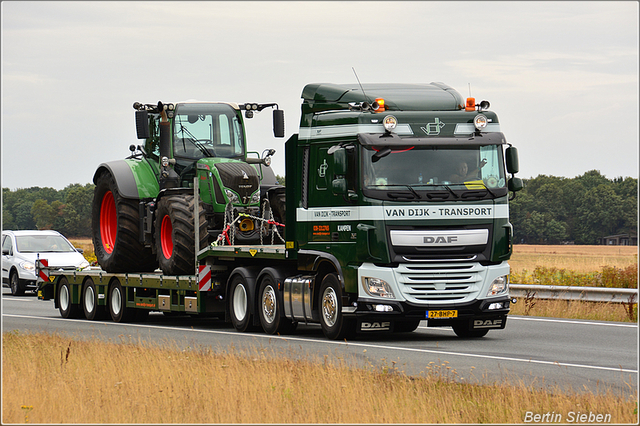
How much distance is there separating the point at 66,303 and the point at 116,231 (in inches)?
131

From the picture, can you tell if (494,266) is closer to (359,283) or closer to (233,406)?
(359,283)

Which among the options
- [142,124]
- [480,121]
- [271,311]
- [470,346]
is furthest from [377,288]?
[142,124]

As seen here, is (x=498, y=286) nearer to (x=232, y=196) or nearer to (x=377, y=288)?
(x=377, y=288)

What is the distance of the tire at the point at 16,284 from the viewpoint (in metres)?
30.8

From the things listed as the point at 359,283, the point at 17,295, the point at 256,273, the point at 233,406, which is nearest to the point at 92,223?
the point at 256,273

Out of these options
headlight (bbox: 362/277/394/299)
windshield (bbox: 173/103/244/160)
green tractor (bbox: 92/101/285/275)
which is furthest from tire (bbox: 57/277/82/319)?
headlight (bbox: 362/277/394/299)

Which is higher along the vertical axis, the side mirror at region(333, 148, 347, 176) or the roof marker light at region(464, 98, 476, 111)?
the roof marker light at region(464, 98, 476, 111)

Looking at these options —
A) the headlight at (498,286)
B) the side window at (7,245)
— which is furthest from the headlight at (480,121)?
the side window at (7,245)

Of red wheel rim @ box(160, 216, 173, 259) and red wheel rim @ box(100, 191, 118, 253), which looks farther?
red wheel rim @ box(100, 191, 118, 253)

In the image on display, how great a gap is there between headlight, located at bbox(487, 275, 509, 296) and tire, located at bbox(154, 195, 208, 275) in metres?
5.49

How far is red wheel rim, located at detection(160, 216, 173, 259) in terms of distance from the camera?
1904 cm

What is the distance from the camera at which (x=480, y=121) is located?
15164 mm

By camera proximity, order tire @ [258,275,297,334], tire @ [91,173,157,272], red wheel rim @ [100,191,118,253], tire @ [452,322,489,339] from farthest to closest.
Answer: red wheel rim @ [100,191,118,253]
tire @ [91,173,157,272]
tire @ [258,275,297,334]
tire @ [452,322,489,339]

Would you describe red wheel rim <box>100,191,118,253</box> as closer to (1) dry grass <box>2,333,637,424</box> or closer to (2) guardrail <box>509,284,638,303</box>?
(2) guardrail <box>509,284,638,303</box>
